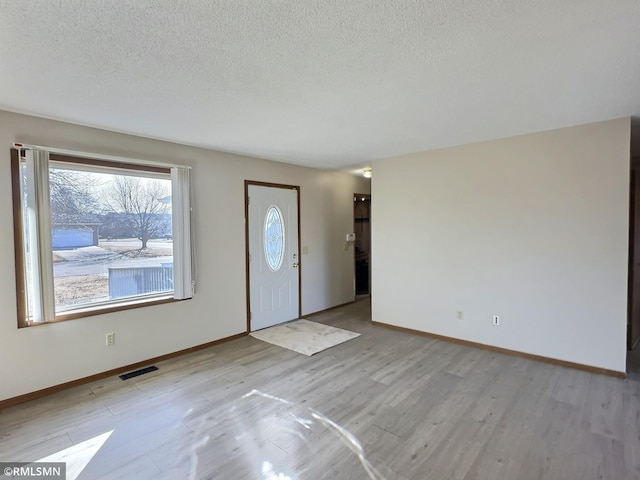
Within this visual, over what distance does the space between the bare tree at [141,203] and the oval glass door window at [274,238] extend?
149cm

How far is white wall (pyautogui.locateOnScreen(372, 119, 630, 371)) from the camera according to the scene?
3201 millimetres

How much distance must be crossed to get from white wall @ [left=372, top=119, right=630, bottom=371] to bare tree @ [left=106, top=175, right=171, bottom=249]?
302cm

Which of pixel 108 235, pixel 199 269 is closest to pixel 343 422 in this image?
pixel 199 269

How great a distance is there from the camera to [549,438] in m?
2.29

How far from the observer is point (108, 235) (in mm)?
3375

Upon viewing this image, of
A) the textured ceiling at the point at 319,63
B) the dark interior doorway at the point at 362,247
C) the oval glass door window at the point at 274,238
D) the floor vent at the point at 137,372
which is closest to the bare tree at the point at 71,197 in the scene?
the textured ceiling at the point at 319,63

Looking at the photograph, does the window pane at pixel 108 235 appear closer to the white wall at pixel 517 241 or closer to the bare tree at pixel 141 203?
the bare tree at pixel 141 203

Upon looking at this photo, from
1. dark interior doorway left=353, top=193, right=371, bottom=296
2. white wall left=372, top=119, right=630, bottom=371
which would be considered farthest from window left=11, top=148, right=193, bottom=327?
dark interior doorway left=353, top=193, right=371, bottom=296

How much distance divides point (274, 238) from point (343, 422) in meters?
3.04

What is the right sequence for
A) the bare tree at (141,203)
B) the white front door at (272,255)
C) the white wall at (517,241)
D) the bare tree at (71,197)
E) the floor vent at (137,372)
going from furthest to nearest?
1. the white front door at (272,255)
2. the bare tree at (141,203)
3. the floor vent at (137,372)
4. the white wall at (517,241)
5. the bare tree at (71,197)

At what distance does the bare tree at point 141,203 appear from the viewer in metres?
3.44

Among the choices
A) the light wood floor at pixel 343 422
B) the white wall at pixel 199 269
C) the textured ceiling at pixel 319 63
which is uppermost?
the textured ceiling at pixel 319 63

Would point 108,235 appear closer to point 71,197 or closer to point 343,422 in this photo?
point 71,197

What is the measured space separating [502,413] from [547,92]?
258 centimetres
